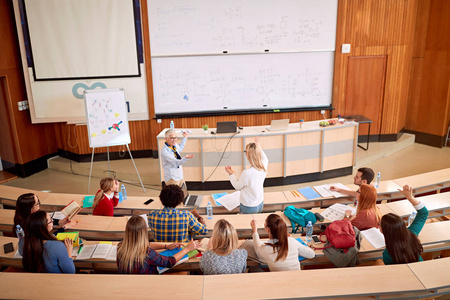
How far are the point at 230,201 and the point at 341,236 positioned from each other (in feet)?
6.00

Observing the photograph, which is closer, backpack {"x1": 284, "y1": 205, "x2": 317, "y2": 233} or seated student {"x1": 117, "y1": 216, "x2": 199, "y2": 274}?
seated student {"x1": 117, "y1": 216, "x2": 199, "y2": 274}

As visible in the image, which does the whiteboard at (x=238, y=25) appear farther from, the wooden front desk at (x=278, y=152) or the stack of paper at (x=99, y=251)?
the stack of paper at (x=99, y=251)

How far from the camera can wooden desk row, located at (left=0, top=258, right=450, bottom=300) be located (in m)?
3.18

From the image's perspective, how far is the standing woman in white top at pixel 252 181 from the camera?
4.77 meters

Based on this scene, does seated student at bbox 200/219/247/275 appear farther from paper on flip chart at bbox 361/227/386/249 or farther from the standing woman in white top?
paper on flip chart at bbox 361/227/386/249

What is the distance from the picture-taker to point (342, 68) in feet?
29.8

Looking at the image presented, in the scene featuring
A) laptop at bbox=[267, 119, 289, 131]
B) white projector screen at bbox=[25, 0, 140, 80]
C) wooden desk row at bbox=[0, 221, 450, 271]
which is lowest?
wooden desk row at bbox=[0, 221, 450, 271]

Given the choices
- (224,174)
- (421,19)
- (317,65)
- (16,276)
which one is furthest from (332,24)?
(16,276)

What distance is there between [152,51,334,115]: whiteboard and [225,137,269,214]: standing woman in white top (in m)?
4.03

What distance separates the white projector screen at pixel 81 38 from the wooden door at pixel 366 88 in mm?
5193

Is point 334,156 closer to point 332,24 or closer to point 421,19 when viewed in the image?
point 332,24

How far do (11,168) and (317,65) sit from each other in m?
7.31

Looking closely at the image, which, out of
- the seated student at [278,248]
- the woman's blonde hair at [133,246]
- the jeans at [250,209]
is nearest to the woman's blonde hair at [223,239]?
the seated student at [278,248]

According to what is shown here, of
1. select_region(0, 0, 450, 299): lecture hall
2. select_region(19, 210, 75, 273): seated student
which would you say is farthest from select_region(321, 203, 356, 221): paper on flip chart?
select_region(19, 210, 75, 273): seated student
